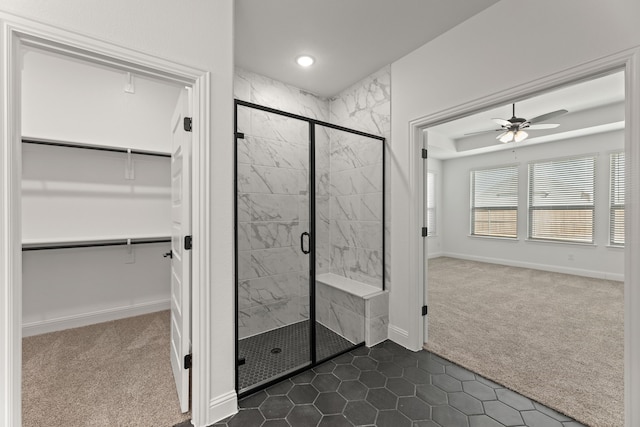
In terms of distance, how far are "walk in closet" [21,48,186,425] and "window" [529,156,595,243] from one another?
6620mm

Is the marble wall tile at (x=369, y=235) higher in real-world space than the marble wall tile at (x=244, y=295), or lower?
higher

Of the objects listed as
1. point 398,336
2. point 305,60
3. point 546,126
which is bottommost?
point 398,336

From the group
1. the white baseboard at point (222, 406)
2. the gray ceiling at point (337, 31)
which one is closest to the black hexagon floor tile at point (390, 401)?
the white baseboard at point (222, 406)

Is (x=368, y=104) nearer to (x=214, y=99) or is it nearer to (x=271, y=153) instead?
(x=271, y=153)

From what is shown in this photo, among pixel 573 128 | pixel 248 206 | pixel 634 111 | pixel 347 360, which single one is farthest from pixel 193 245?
pixel 573 128

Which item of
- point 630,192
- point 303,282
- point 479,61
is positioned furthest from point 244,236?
point 630,192

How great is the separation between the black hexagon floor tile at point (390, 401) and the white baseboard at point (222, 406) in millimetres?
32

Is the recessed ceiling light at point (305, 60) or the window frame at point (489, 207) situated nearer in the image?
the recessed ceiling light at point (305, 60)

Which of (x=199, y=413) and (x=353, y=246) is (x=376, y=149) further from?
(x=199, y=413)

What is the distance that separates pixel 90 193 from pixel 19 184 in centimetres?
195

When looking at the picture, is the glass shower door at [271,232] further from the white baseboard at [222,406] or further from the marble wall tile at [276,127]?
the white baseboard at [222,406]

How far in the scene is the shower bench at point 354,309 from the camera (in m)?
2.62

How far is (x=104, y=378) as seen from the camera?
80.3 inches

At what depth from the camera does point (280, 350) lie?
101 inches
